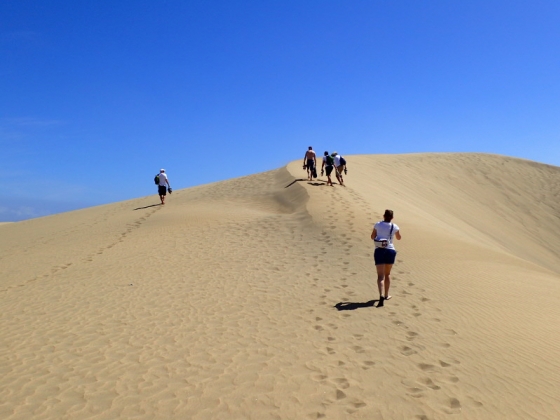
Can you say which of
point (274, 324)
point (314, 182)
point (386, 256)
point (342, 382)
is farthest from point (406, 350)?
point (314, 182)

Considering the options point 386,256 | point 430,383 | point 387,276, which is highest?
point 386,256

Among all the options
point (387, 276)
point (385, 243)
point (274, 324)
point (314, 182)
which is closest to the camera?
point (274, 324)

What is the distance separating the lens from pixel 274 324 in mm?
7254

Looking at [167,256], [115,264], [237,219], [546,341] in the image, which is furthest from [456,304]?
[237,219]

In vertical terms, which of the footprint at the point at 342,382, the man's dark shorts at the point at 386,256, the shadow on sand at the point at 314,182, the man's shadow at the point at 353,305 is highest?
the shadow on sand at the point at 314,182

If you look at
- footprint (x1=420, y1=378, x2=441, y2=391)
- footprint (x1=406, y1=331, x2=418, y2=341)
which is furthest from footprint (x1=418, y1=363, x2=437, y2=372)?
footprint (x1=406, y1=331, x2=418, y2=341)

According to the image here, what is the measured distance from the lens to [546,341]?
21.3 feet

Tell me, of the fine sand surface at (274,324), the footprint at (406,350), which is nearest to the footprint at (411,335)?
the fine sand surface at (274,324)

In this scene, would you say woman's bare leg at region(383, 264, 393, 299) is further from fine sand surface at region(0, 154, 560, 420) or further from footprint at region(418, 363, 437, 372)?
footprint at region(418, 363, 437, 372)

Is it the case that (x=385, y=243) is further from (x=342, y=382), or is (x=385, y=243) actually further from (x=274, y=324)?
(x=342, y=382)

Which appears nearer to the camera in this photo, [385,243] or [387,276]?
[385,243]

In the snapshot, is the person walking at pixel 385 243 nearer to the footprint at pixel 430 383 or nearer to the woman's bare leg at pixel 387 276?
the woman's bare leg at pixel 387 276

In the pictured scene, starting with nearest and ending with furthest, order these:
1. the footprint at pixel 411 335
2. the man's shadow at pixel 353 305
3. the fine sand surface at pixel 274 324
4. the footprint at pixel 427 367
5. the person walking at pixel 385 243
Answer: the fine sand surface at pixel 274 324
the footprint at pixel 427 367
the footprint at pixel 411 335
the person walking at pixel 385 243
the man's shadow at pixel 353 305

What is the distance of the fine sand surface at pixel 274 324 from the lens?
492 centimetres
